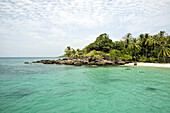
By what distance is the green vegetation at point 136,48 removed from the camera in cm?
5722

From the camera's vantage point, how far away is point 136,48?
6147 cm

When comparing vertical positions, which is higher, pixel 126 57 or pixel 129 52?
pixel 129 52

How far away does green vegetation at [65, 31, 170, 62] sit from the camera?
5722 centimetres

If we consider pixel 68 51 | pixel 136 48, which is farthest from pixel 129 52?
pixel 68 51

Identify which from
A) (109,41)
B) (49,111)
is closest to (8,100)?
(49,111)

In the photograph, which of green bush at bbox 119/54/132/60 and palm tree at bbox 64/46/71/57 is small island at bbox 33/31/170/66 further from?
palm tree at bbox 64/46/71/57

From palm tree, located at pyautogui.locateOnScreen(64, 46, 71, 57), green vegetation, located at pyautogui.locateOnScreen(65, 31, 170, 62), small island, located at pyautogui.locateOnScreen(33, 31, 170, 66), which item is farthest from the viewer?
palm tree, located at pyautogui.locateOnScreen(64, 46, 71, 57)

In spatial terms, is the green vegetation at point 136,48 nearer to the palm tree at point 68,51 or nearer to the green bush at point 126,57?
the green bush at point 126,57

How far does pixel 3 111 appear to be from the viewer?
9.34 m

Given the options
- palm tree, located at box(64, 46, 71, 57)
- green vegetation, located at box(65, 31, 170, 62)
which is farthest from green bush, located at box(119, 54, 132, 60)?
palm tree, located at box(64, 46, 71, 57)

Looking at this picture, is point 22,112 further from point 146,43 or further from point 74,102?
point 146,43

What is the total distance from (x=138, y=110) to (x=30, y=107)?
32.5 feet

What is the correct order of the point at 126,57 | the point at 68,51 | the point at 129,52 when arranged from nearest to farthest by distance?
the point at 126,57
the point at 129,52
the point at 68,51

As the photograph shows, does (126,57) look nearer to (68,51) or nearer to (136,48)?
(136,48)
